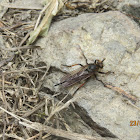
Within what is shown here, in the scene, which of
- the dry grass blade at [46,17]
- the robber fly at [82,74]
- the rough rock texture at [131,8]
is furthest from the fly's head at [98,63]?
the rough rock texture at [131,8]

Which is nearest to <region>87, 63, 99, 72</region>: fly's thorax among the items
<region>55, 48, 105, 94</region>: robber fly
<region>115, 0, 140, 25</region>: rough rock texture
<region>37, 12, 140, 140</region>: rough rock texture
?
<region>55, 48, 105, 94</region>: robber fly

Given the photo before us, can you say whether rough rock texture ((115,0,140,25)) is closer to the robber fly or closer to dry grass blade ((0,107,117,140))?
the robber fly

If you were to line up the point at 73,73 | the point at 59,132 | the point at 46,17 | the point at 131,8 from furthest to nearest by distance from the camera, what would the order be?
the point at 131,8, the point at 46,17, the point at 73,73, the point at 59,132

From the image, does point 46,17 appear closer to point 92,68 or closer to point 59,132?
point 92,68

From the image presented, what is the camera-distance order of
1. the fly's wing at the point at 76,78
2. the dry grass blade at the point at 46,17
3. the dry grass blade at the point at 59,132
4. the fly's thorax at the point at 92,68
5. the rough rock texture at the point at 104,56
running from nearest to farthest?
the dry grass blade at the point at 59,132, the rough rock texture at the point at 104,56, the fly's wing at the point at 76,78, the fly's thorax at the point at 92,68, the dry grass blade at the point at 46,17

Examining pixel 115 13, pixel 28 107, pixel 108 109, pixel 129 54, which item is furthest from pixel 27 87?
pixel 115 13

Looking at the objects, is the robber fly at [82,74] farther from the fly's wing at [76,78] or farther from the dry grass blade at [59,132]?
the dry grass blade at [59,132]

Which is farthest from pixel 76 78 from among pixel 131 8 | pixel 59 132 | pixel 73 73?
pixel 131 8
